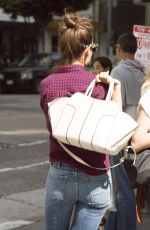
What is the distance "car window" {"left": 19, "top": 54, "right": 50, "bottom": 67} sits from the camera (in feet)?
86.7

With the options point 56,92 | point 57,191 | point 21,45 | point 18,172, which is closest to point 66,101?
point 56,92

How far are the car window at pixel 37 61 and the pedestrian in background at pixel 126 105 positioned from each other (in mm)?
21012

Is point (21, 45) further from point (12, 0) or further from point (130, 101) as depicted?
point (130, 101)

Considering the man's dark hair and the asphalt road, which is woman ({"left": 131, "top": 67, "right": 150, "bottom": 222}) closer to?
the man's dark hair

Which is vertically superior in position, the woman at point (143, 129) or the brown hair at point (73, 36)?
the brown hair at point (73, 36)

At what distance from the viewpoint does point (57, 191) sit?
3406 millimetres

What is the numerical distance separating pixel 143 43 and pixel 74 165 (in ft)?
16.3

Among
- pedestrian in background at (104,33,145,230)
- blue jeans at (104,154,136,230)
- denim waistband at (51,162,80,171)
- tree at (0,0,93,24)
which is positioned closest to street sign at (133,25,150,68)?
pedestrian in background at (104,33,145,230)

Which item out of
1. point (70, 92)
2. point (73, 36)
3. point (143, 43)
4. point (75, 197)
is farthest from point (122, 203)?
point (143, 43)

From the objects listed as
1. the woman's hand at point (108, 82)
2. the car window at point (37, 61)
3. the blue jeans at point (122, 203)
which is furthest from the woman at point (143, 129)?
the car window at point (37, 61)

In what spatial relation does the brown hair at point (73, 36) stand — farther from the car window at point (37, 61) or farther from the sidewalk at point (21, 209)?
the car window at point (37, 61)

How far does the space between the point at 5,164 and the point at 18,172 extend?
0.65m

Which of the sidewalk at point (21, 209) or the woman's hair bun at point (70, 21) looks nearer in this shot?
the woman's hair bun at point (70, 21)

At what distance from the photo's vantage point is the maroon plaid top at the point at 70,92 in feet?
10.9
